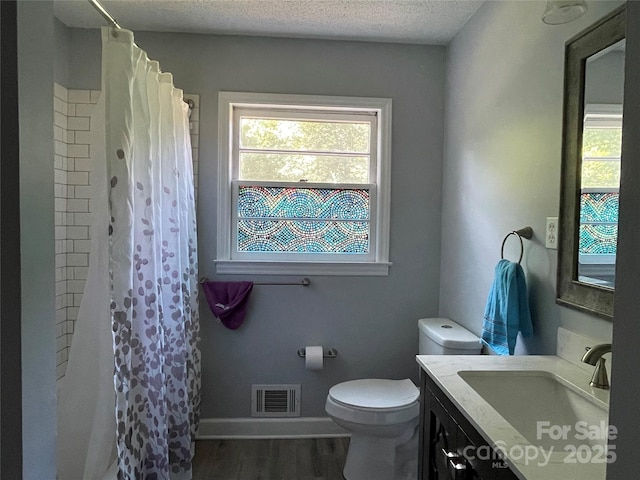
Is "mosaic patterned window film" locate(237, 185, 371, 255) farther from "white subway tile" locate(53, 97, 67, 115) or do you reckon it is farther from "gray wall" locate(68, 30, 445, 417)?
"white subway tile" locate(53, 97, 67, 115)

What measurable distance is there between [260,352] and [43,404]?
→ 71.8 inches

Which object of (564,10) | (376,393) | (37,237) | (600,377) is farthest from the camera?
(376,393)

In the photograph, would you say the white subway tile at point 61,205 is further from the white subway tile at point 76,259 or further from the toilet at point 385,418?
the toilet at point 385,418

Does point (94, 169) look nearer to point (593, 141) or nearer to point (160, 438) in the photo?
point (160, 438)

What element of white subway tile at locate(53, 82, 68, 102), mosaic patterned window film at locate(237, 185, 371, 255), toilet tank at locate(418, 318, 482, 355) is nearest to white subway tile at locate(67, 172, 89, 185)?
white subway tile at locate(53, 82, 68, 102)

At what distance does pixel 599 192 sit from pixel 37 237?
4.85 feet

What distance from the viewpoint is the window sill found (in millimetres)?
2465

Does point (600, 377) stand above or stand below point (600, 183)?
below

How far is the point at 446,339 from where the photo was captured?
1961 mm

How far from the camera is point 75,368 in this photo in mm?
1655

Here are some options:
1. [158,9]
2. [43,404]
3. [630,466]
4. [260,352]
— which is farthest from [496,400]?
[158,9]

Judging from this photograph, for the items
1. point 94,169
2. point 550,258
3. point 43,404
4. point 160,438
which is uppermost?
point 94,169

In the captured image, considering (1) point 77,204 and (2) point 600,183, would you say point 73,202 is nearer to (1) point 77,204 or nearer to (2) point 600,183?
(1) point 77,204

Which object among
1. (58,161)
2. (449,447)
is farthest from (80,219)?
(449,447)
